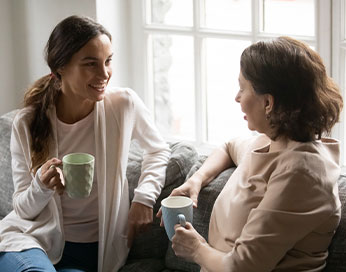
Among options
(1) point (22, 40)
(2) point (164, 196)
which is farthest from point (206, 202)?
(1) point (22, 40)

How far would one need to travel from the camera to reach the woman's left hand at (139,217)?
2451 millimetres

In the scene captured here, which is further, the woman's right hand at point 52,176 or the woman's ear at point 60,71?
the woman's ear at point 60,71

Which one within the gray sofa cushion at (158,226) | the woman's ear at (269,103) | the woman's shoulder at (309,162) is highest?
the woman's ear at (269,103)

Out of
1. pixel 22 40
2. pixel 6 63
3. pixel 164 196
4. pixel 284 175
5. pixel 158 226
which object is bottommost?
pixel 158 226

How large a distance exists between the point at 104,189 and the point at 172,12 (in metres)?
1.04

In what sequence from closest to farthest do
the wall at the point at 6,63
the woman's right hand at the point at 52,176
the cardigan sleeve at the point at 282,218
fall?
the cardigan sleeve at the point at 282,218, the woman's right hand at the point at 52,176, the wall at the point at 6,63

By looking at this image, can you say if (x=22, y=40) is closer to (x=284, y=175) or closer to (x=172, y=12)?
(x=172, y=12)

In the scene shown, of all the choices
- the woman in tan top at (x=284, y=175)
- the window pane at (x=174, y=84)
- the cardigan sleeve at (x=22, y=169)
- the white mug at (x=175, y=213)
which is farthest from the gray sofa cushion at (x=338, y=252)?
the window pane at (x=174, y=84)

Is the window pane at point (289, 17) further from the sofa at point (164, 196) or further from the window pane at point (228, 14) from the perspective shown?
the sofa at point (164, 196)

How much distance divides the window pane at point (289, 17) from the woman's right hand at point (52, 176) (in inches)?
43.6

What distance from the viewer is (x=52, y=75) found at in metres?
2.46

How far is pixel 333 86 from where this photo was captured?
192cm

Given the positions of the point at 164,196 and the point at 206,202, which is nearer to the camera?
the point at 206,202

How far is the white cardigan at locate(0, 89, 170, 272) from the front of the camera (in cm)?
239
